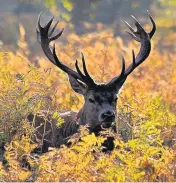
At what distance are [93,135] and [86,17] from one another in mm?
28344

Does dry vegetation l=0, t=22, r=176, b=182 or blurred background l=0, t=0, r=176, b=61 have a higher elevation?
blurred background l=0, t=0, r=176, b=61

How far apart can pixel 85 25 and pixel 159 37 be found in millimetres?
7221

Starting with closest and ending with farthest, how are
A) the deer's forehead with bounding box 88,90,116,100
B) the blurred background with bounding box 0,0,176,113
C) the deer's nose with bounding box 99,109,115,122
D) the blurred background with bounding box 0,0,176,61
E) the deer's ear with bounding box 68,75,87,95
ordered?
the deer's nose with bounding box 99,109,115,122, the deer's forehead with bounding box 88,90,116,100, the deer's ear with bounding box 68,75,87,95, the blurred background with bounding box 0,0,176,113, the blurred background with bounding box 0,0,176,61

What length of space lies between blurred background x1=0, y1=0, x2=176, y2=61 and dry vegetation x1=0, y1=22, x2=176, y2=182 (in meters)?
11.2

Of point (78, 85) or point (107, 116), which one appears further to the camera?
point (78, 85)

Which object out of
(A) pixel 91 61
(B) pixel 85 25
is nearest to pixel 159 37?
(B) pixel 85 25

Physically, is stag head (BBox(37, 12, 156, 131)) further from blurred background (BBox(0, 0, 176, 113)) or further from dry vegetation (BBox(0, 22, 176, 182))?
blurred background (BBox(0, 0, 176, 113))

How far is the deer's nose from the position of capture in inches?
351

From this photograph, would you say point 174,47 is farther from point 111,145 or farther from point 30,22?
point 111,145

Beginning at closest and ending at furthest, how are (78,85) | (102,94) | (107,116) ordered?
1. (107,116)
2. (102,94)
3. (78,85)

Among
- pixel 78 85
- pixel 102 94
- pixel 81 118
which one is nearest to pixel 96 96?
pixel 102 94

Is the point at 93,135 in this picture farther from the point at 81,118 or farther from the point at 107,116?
the point at 81,118

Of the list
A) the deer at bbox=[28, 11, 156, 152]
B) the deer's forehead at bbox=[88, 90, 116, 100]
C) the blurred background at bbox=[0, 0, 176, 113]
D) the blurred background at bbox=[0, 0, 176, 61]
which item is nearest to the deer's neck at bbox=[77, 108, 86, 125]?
the deer at bbox=[28, 11, 156, 152]

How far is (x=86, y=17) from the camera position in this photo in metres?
34.8
